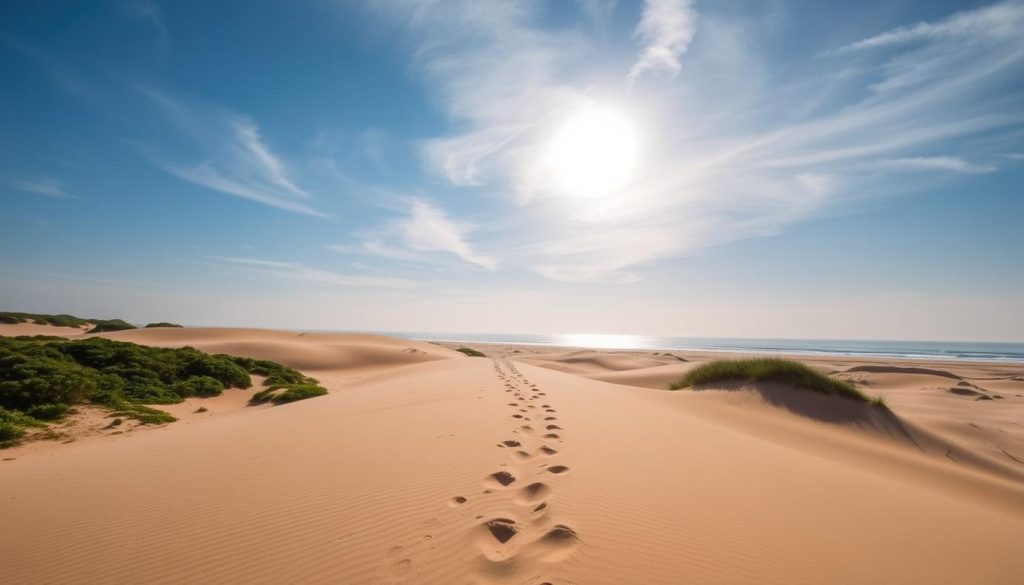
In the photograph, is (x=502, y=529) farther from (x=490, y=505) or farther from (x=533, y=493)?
(x=533, y=493)

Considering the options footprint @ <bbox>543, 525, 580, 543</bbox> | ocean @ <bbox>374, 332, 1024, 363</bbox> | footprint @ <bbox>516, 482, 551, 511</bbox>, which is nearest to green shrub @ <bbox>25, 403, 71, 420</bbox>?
footprint @ <bbox>516, 482, 551, 511</bbox>

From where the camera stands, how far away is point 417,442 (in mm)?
5043

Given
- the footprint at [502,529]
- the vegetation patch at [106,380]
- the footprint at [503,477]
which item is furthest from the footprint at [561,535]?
the vegetation patch at [106,380]

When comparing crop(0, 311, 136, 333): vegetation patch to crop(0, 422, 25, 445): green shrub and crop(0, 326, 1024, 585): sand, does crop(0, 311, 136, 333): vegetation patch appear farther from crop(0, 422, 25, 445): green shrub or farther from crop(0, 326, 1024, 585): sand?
crop(0, 326, 1024, 585): sand

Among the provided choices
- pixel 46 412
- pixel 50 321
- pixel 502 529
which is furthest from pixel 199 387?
pixel 50 321

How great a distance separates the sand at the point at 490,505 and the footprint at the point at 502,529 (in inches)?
0.6

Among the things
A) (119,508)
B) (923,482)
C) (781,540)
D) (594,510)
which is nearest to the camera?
(781,540)

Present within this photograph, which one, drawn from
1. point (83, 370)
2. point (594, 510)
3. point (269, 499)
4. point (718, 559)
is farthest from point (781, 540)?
point (83, 370)

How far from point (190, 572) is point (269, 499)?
37.3 inches

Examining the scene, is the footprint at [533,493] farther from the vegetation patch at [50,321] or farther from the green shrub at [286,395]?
the vegetation patch at [50,321]

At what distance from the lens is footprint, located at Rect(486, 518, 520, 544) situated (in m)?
2.71

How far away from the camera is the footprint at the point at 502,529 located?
2713mm

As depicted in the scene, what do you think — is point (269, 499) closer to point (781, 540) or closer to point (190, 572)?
point (190, 572)

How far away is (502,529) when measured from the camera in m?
2.80
